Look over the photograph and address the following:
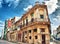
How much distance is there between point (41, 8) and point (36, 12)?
0.20 meters

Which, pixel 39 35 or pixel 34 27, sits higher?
pixel 34 27

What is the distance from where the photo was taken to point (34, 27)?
4434 mm

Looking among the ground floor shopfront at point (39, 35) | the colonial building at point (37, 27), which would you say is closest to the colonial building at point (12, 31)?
the colonial building at point (37, 27)

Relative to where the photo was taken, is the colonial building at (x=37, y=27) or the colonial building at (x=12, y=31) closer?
the colonial building at (x=37, y=27)

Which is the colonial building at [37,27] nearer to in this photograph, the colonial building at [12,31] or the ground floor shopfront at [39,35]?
the ground floor shopfront at [39,35]

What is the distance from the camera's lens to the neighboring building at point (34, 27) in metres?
4.37

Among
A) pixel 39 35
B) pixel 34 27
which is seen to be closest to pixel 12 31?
pixel 34 27

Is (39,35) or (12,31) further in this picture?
(12,31)

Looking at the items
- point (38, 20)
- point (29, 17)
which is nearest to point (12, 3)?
point (29, 17)

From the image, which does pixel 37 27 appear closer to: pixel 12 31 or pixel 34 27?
pixel 34 27

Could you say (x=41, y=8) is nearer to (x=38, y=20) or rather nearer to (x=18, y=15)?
(x=38, y=20)

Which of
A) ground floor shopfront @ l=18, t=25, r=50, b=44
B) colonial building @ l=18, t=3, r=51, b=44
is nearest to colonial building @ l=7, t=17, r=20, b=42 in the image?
colonial building @ l=18, t=3, r=51, b=44

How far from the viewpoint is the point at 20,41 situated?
4602 mm

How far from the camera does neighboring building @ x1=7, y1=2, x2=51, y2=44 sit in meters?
4.37
